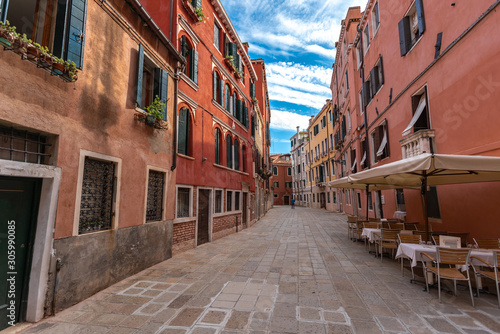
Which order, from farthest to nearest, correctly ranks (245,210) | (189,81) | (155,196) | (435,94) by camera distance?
(245,210) → (189,81) → (435,94) → (155,196)

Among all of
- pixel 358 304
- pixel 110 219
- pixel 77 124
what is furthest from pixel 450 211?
pixel 77 124

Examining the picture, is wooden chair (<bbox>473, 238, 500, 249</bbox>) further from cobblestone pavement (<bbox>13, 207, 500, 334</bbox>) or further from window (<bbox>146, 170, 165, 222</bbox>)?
window (<bbox>146, 170, 165, 222</bbox>)

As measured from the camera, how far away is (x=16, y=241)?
342 cm

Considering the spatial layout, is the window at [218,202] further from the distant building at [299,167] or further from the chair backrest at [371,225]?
the distant building at [299,167]

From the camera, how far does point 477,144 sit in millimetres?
5773

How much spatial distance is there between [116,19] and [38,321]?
18.3 ft

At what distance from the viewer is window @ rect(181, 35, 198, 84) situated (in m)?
9.10

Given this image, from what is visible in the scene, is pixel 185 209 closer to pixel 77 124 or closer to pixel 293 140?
pixel 77 124

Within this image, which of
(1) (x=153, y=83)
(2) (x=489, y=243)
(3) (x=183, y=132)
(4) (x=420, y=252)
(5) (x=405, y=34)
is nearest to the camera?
(4) (x=420, y=252)

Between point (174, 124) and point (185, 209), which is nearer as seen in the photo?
point (174, 124)

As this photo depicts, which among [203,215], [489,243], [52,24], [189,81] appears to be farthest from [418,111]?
[52,24]

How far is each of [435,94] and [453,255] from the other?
5.49 metres

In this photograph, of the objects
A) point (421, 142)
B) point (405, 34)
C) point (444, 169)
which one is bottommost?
point (444, 169)

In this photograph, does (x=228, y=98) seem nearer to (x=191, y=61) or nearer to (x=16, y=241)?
(x=191, y=61)
